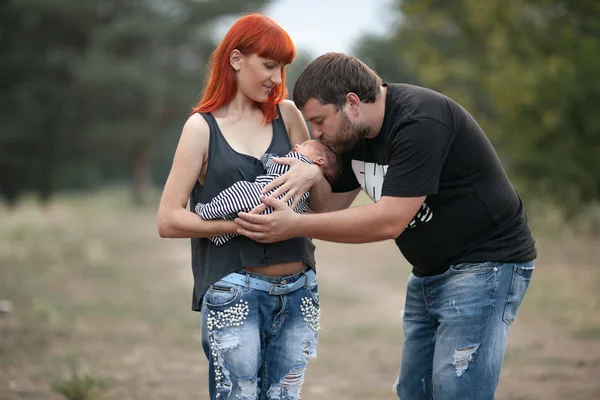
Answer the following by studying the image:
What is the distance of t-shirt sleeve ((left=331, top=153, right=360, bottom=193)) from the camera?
374 cm

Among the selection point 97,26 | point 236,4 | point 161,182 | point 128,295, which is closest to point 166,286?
point 128,295

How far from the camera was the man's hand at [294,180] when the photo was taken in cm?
333

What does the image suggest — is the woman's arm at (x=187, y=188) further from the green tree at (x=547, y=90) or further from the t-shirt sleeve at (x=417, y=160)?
the green tree at (x=547, y=90)

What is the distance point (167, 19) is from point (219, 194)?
2974 centimetres

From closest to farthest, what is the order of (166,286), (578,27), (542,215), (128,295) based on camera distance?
(128,295) < (166,286) < (578,27) < (542,215)

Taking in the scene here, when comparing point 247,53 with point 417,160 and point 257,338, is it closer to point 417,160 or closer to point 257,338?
point 417,160

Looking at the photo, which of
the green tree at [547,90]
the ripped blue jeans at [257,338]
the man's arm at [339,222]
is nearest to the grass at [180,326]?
the green tree at [547,90]

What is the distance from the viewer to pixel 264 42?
3389 millimetres

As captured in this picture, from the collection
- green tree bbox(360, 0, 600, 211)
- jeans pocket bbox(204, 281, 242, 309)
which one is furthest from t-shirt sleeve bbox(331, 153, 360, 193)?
green tree bbox(360, 0, 600, 211)

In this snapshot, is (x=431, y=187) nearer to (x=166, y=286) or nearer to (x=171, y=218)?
(x=171, y=218)

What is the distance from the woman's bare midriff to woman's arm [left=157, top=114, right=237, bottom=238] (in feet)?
0.65

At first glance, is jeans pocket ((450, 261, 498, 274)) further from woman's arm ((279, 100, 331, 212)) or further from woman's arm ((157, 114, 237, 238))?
woman's arm ((157, 114, 237, 238))

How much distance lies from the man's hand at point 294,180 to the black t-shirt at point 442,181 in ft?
0.98

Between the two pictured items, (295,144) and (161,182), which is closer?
(295,144)
